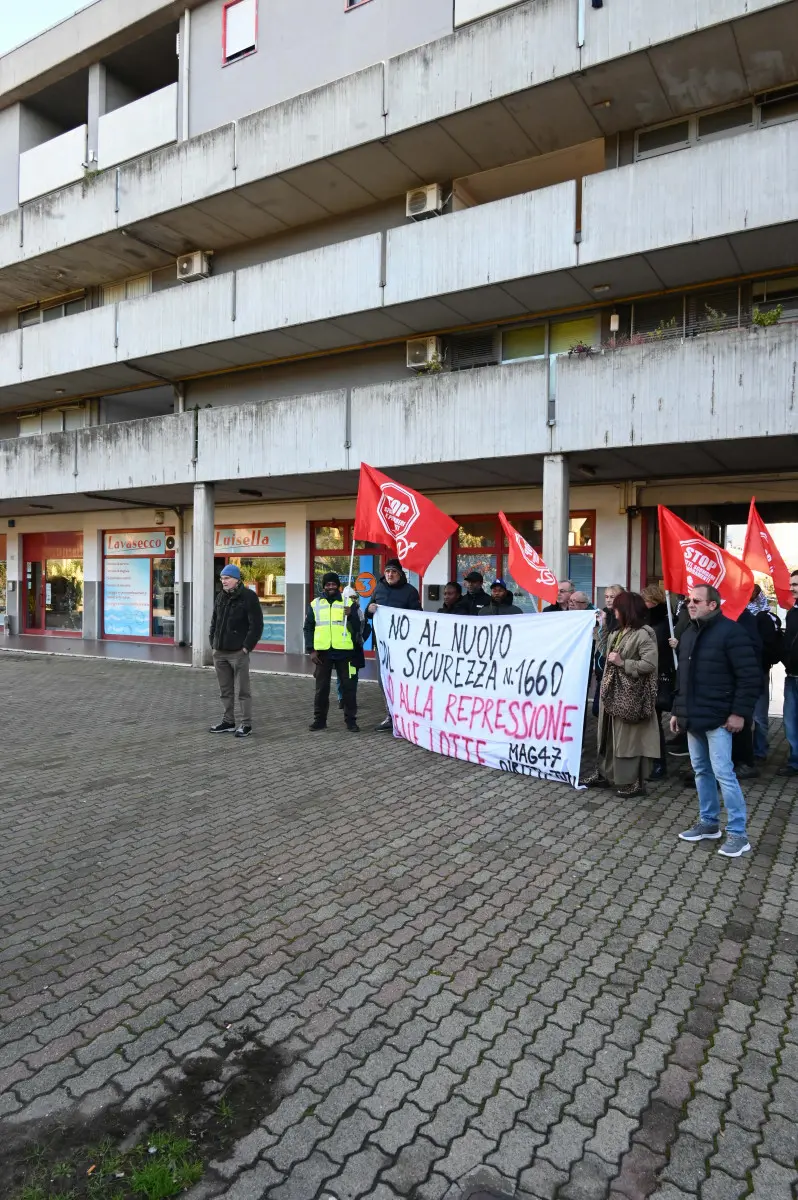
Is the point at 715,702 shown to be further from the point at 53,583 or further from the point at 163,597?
the point at 53,583

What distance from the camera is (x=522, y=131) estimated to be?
12391 millimetres

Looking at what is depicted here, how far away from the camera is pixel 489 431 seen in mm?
11859

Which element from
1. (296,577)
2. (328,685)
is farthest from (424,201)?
(328,685)

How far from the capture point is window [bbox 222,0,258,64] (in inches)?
606

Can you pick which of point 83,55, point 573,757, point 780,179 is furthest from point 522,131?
point 83,55

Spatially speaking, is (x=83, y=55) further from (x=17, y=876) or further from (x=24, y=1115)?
(x=24, y=1115)

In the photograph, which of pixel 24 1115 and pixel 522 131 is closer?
pixel 24 1115

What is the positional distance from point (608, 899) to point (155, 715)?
7.22m

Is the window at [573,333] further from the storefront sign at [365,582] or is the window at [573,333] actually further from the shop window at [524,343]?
the storefront sign at [365,582]

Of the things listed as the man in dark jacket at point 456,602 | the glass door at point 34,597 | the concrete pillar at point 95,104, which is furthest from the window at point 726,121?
the glass door at point 34,597

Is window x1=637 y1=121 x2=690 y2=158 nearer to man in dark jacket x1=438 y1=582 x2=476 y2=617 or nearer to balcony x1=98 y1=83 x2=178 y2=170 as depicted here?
man in dark jacket x1=438 y1=582 x2=476 y2=617

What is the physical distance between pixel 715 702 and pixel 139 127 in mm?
19020

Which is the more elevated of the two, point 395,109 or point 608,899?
point 395,109

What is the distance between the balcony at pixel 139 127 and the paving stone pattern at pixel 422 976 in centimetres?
1654
